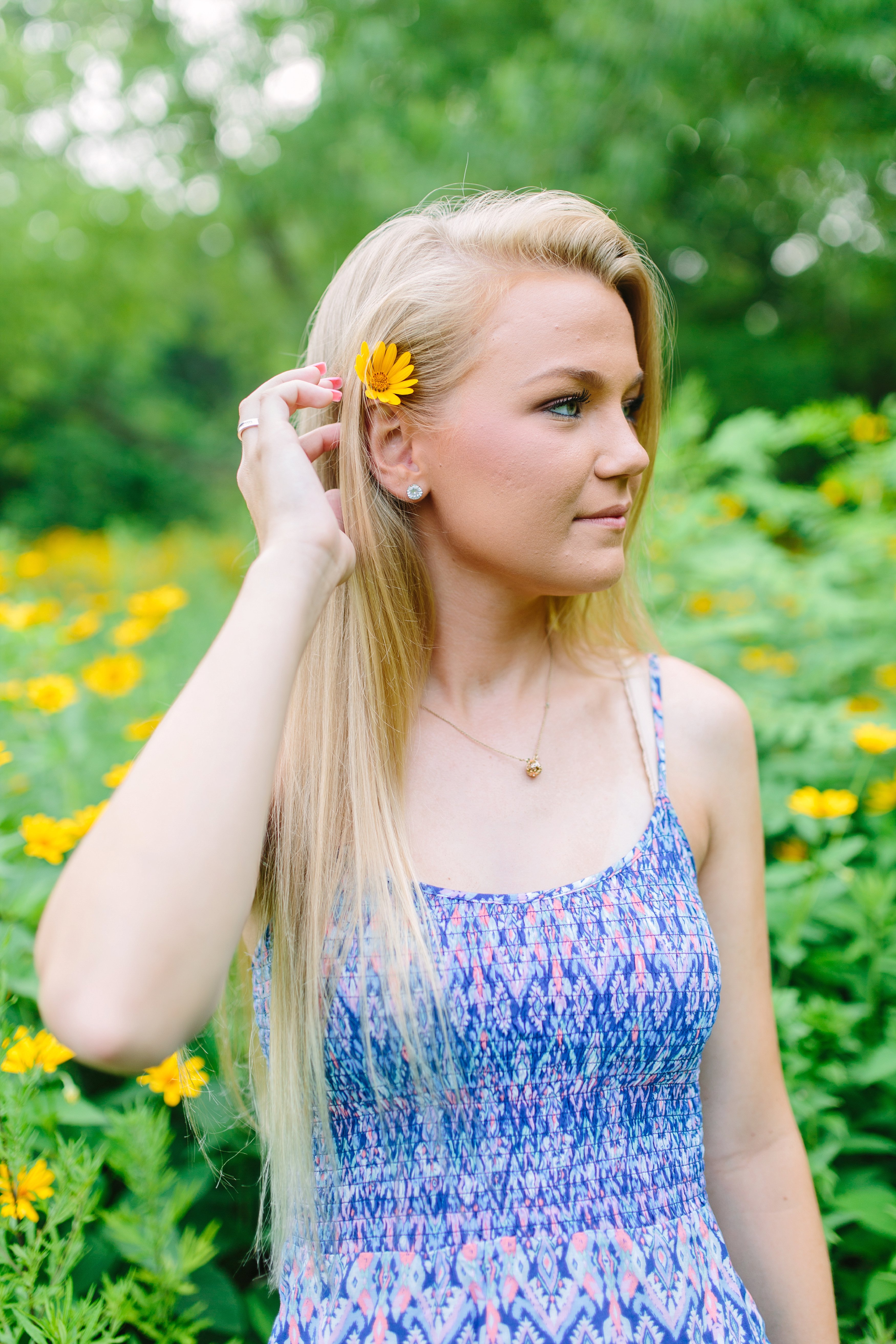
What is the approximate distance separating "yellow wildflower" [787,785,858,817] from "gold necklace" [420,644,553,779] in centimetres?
54

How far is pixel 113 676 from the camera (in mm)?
2250

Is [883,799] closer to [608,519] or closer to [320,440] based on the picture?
[608,519]

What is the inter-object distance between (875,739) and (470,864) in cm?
94

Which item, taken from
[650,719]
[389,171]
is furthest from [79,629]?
[389,171]

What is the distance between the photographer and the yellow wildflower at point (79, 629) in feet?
8.12

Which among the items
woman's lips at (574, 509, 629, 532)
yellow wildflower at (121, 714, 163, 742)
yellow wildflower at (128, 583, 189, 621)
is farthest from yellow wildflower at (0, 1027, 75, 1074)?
yellow wildflower at (128, 583, 189, 621)

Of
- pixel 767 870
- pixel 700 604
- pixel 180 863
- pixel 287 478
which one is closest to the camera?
pixel 180 863

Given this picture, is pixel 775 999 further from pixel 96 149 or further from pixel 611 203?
pixel 96 149

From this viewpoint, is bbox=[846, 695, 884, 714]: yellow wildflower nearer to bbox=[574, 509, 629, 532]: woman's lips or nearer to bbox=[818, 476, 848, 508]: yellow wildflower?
bbox=[818, 476, 848, 508]: yellow wildflower

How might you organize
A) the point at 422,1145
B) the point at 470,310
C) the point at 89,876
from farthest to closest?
the point at 470,310 → the point at 422,1145 → the point at 89,876

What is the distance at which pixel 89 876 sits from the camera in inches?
36.9

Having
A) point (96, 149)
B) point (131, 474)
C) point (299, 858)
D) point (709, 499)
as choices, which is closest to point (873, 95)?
point (709, 499)

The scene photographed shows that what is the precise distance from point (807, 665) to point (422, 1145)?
175cm

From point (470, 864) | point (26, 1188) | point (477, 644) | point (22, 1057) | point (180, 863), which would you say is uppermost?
point (477, 644)
